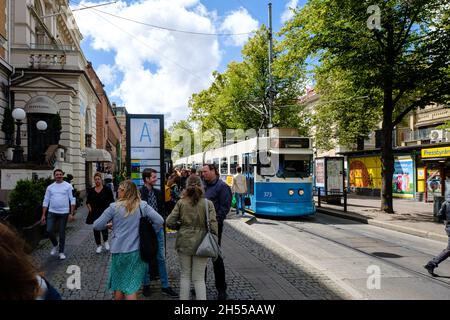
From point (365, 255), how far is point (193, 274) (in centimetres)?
505

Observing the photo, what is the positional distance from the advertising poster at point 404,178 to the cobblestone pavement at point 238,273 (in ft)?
57.1

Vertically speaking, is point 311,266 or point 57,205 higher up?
point 57,205

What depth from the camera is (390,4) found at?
13383 millimetres

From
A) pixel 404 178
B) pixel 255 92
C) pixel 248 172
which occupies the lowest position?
pixel 404 178

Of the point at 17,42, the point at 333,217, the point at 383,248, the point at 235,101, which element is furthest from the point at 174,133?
the point at 383,248

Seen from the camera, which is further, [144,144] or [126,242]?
[144,144]

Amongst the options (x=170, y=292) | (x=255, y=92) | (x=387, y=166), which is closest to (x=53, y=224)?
(x=170, y=292)

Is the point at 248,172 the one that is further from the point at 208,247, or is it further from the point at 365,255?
the point at 208,247

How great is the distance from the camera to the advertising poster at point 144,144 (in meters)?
7.27

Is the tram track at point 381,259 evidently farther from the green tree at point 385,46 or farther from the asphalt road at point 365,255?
the green tree at point 385,46

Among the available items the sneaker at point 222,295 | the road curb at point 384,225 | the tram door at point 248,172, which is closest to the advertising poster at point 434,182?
the road curb at point 384,225

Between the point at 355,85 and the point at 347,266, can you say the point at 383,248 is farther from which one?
the point at 355,85

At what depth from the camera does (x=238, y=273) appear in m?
6.57

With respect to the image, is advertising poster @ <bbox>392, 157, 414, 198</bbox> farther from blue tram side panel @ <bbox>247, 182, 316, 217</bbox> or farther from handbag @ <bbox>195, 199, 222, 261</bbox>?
handbag @ <bbox>195, 199, 222, 261</bbox>
